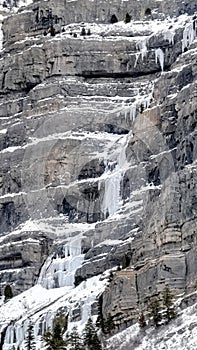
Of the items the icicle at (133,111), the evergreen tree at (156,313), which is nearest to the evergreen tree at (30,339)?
the evergreen tree at (156,313)

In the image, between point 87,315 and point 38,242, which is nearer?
point 87,315

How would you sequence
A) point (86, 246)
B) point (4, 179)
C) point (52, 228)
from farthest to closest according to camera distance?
1. point (4, 179)
2. point (52, 228)
3. point (86, 246)

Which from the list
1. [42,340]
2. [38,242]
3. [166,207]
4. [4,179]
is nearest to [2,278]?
[38,242]

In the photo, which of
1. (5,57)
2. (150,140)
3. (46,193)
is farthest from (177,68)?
(5,57)

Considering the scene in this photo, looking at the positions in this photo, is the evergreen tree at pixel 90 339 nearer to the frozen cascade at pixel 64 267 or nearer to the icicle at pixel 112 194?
the frozen cascade at pixel 64 267

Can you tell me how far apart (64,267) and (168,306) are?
33.7 meters

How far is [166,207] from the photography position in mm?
106875

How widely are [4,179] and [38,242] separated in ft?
43.0

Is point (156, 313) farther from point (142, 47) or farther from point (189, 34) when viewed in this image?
point (142, 47)

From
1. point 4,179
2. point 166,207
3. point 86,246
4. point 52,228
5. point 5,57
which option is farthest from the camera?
point 5,57

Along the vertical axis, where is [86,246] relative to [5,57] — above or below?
below

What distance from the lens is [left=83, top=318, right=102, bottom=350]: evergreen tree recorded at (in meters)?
98.6

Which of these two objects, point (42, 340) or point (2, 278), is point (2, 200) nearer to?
point (2, 278)

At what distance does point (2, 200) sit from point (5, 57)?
73.2 feet
